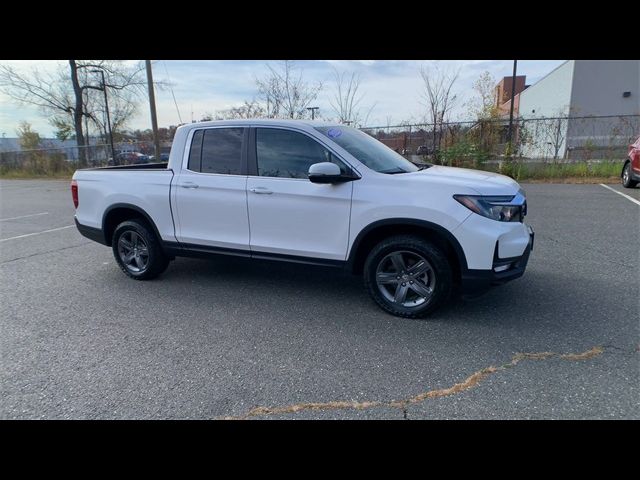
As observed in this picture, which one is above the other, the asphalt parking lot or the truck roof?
the truck roof

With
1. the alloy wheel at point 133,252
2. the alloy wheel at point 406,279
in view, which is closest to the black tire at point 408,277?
the alloy wheel at point 406,279

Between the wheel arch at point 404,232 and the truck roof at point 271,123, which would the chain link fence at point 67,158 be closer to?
the truck roof at point 271,123

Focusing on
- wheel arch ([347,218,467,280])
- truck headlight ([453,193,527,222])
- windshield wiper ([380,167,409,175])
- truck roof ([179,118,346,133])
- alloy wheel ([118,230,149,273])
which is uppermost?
truck roof ([179,118,346,133])

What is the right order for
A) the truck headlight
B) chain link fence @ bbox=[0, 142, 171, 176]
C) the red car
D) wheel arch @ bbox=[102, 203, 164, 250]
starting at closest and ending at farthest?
the truck headlight, wheel arch @ bbox=[102, 203, 164, 250], the red car, chain link fence @ bbox=[0, 142, 171, 176]

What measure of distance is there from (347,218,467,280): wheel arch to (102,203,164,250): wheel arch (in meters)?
2.47

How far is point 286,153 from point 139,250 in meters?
2.39

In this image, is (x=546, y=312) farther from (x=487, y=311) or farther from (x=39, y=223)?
(x=39, y=223)

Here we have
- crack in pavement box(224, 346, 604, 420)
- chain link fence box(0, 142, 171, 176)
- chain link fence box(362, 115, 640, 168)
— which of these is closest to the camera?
crack in pavement box(224, 346, 604, 420)

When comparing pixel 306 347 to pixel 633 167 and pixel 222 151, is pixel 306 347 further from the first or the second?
pixel 633 167

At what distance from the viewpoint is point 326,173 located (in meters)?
3.47

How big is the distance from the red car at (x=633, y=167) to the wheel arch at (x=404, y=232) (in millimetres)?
10312

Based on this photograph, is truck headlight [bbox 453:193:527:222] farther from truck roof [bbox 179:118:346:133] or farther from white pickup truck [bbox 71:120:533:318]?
truck roof [bbox 179:118:346:133]

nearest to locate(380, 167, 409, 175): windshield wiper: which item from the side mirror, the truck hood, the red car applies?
the truck hood

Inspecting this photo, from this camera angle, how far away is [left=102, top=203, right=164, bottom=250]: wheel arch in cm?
466
